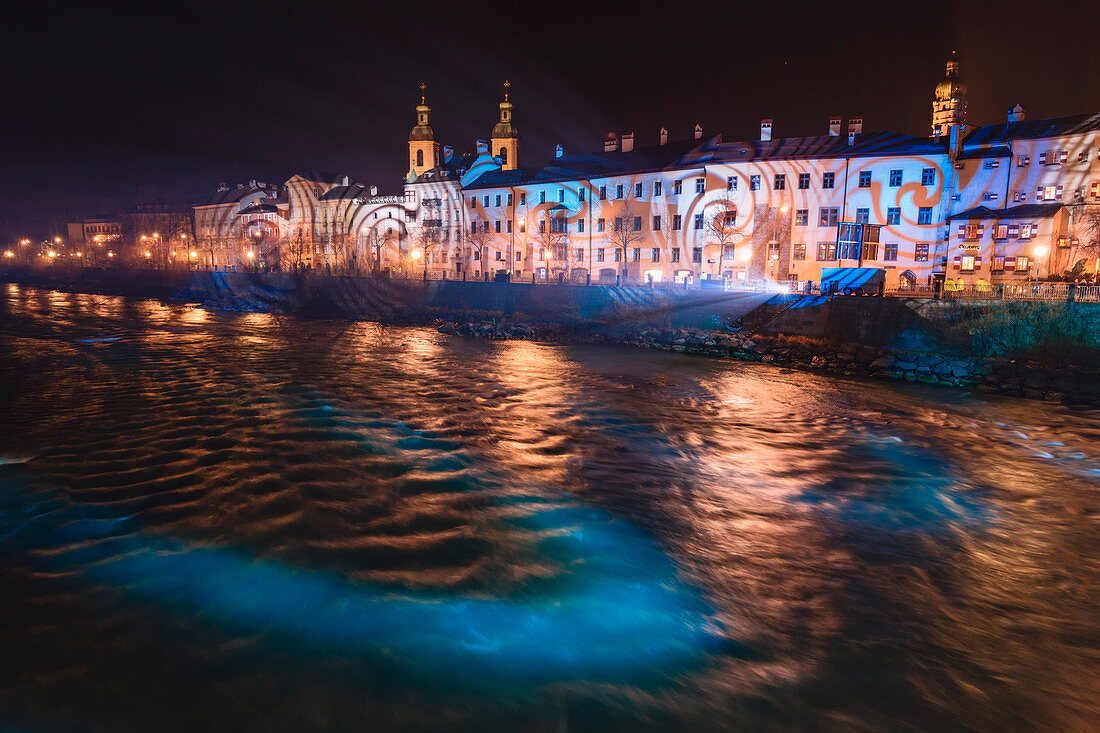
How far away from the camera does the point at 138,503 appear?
431 inches

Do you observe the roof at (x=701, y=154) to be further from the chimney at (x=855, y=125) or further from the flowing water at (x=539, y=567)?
the flowing water at (x=539, y=567)

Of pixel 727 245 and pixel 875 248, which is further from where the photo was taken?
pixel 727 245

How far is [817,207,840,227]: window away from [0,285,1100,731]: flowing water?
2993 centimetres

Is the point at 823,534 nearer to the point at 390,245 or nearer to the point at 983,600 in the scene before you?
the point at 983,600

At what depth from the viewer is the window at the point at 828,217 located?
1807 inches

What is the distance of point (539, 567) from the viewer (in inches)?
377

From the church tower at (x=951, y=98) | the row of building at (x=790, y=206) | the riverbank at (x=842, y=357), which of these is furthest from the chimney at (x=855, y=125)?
the riverbank at (x=842, y=357)

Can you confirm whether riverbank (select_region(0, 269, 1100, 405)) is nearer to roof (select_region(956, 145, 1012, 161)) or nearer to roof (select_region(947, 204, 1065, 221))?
roof (select_region(947, 204, 1065, 221))

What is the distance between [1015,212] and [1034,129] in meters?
7.08

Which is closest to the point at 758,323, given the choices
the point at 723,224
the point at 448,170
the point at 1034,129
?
the point at 723,224

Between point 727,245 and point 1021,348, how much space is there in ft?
86.3

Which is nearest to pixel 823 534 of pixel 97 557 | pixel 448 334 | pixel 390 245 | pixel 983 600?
pixel 983 600

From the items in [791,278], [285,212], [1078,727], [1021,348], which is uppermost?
[285,212]

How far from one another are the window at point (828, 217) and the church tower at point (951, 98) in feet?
97.6
